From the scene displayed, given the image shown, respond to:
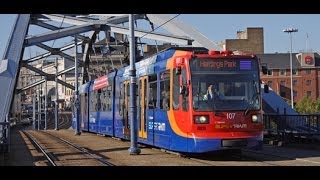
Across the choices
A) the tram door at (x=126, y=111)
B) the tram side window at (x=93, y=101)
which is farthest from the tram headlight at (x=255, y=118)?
the tram side window at (x=93, y=101)

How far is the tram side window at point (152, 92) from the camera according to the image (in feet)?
68.0

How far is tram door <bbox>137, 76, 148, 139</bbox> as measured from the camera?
22.1 m

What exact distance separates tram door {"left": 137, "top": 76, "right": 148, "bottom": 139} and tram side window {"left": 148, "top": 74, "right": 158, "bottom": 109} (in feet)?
1.77

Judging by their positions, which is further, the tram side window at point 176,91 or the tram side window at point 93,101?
the tram side window at point 93,101

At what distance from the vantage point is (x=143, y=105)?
73.2ft

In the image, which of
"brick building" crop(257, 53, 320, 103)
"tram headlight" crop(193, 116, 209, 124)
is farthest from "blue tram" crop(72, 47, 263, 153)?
"brick building" crop(257, 53, 320, 103)

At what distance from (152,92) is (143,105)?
4.33ft

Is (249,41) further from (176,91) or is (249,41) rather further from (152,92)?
(176,91)

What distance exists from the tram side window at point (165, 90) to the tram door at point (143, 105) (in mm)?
2027

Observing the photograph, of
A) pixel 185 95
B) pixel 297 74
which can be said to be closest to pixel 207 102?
pixel 185 95

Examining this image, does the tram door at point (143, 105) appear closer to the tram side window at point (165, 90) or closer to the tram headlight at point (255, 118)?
the tram side window at point (165, 90)

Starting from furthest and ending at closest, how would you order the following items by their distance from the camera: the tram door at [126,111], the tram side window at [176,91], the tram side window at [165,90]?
the tram door at [126,111] → the tram side window at [165,90] → the tram side window at [176,91]
